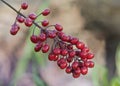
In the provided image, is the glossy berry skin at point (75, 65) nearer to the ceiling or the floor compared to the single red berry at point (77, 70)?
nearer to the ceiling

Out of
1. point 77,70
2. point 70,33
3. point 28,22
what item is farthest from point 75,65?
point 70,33

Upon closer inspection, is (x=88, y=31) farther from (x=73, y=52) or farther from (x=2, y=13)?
(x=73, y=52)

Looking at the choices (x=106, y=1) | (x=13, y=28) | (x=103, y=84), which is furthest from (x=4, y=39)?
(x=13, y=28)

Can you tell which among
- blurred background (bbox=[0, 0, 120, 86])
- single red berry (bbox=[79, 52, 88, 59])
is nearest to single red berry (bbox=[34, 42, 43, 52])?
single red berry (bbox=[79, 52, 88, 59])

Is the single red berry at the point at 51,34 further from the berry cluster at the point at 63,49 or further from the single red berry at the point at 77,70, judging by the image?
the single red berry at the point at 77,70

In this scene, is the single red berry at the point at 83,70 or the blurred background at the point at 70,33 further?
the blurred background at the point at 70,33

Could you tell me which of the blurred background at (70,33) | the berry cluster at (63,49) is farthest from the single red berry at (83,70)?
the blurred background at (70,33)

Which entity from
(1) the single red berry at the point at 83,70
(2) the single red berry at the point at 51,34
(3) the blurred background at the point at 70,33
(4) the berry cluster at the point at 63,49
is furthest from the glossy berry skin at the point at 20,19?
(3) the blurred background at the point at 70,33

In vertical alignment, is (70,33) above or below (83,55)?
above

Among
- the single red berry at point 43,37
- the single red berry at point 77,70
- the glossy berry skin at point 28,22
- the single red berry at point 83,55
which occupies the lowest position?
the single red berry at point 77,70

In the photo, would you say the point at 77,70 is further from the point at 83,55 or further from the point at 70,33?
the point at 70,33
